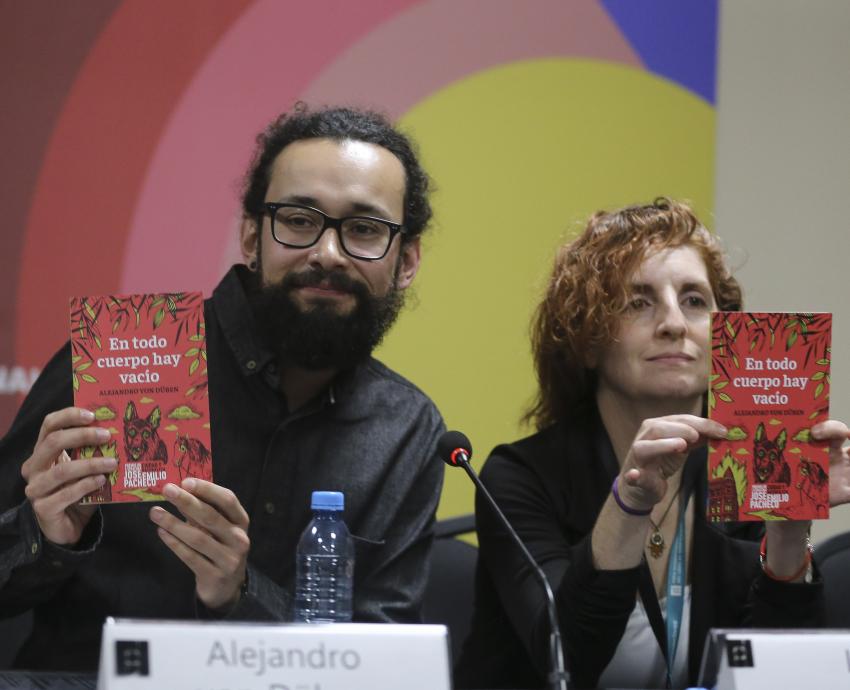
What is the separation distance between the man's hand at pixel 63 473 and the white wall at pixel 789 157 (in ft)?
7.12

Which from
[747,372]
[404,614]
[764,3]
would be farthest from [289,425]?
[764,3]

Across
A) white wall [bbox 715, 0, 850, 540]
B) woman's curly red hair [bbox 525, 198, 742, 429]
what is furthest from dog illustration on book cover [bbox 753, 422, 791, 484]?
white wall [bbox 715, 0, 850, 540]

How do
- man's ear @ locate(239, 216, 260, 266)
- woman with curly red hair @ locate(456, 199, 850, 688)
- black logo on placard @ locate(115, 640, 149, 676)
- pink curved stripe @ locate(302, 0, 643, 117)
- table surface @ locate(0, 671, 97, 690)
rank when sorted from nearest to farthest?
black logo on placard @ locate(115, 640, 149, 676) < table surface @ locate(0, 671, 97, 690) < woman with curly red hair @ locate(456, 199, 850, 688) < man's ear @ locate(239, 216, 260, 266) < pink curved stripe @ locate(302, 0, 643, 117)

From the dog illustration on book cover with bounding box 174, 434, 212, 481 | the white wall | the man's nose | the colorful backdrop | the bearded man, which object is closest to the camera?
the dog illustration on book cover with bounding box 174, 434, 212, 481

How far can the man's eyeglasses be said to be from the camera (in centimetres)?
201

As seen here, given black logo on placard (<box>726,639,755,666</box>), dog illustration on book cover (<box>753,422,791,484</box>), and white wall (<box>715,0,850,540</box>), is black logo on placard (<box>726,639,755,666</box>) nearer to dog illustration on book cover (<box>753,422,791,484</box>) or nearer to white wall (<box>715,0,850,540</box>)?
dog illustration on book cover (<box>753,422,791,484</box>)

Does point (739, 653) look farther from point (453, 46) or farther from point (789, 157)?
point (789, 157)

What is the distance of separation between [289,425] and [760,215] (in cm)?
179

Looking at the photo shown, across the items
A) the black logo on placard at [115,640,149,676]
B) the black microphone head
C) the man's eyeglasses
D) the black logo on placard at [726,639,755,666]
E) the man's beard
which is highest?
the man's eyeglasses

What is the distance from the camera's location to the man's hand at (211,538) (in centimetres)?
155

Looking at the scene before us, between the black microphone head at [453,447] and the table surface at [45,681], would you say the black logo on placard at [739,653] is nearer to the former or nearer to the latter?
the black microphone head at [453,447]

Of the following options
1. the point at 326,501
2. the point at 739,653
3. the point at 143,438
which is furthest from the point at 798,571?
the point at 143,438

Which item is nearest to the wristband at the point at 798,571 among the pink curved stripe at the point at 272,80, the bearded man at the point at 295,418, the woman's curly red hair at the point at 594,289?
the woman's curly red hair at the point at 594,289

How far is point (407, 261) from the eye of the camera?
2.26 metres
